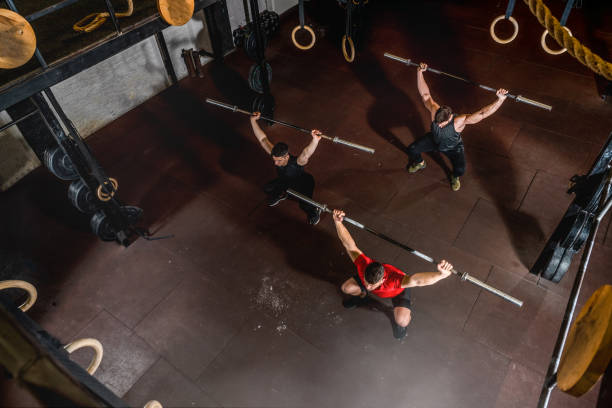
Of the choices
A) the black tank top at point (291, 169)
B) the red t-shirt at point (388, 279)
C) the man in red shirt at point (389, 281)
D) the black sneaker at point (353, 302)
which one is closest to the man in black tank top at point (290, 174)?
the black tank top at point (291, 169)

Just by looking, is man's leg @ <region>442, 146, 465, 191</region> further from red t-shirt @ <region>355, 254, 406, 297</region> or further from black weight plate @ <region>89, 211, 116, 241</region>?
black weight plate @ <region>89, 211, 116, 241</region>

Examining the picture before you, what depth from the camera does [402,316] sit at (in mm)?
4188

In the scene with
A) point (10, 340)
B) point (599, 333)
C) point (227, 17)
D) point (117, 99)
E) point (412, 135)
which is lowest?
point (412, 135)

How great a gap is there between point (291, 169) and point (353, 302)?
5.93 feet

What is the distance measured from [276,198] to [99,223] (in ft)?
7.58

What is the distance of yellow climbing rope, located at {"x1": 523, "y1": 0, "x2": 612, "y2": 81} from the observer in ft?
10.2

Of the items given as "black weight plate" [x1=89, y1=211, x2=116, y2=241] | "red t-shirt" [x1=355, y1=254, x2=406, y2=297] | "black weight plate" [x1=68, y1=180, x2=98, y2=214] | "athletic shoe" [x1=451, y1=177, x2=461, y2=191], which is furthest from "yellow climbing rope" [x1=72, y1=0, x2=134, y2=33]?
"athletic shoe" [x1=451, y1=177, x2=461, y2=191]

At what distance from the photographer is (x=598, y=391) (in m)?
3.93

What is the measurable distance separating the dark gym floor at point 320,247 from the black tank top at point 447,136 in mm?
656

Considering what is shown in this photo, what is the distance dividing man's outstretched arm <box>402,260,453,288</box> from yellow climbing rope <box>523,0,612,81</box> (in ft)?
6.38

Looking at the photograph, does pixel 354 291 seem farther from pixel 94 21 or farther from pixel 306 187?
pixel 94 21

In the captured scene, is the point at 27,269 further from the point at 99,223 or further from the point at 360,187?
the point at 360,187

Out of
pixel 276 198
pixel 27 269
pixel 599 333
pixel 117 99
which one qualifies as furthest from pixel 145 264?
pixel 599 333

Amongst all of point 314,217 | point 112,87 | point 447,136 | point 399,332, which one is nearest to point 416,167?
point 447,136
